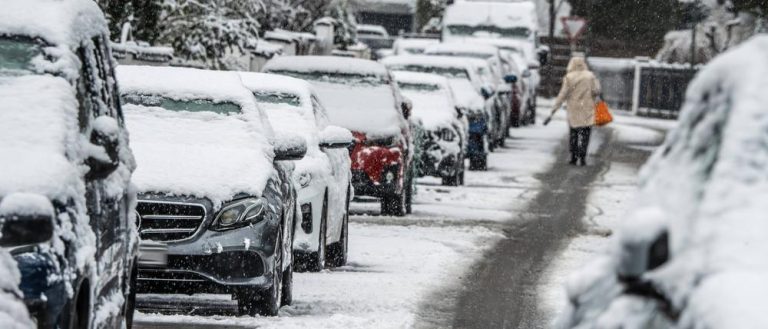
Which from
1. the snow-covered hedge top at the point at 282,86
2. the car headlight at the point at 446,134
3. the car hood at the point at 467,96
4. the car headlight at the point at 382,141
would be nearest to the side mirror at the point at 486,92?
the car hood at the point at 467,96

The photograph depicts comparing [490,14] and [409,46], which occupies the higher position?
[490,14]

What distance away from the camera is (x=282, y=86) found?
1571 cm

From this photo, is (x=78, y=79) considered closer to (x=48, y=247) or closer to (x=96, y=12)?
(x=96, y=12)

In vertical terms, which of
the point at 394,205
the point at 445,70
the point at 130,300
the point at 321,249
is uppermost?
the point at 445,70

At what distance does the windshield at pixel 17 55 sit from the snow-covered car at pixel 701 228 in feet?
11.5

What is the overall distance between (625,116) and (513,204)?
29551 millimetres

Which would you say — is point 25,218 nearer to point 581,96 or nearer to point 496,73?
point 581,96

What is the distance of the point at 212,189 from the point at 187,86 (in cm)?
157

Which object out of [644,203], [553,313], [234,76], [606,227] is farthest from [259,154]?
[606,227]

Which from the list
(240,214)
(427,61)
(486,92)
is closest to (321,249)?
(240,214)

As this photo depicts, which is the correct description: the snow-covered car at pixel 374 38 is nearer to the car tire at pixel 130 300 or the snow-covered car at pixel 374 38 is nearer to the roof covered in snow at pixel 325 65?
the roof covered in snow at pixel 325 65

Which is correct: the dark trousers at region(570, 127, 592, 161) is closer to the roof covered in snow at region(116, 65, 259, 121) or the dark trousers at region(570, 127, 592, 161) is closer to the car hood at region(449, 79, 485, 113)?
the car hood at region(449, 79, 485, 113)

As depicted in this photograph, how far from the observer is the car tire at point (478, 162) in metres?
29.3

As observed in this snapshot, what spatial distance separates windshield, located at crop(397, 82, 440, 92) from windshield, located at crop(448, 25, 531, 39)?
20049 millimetres
